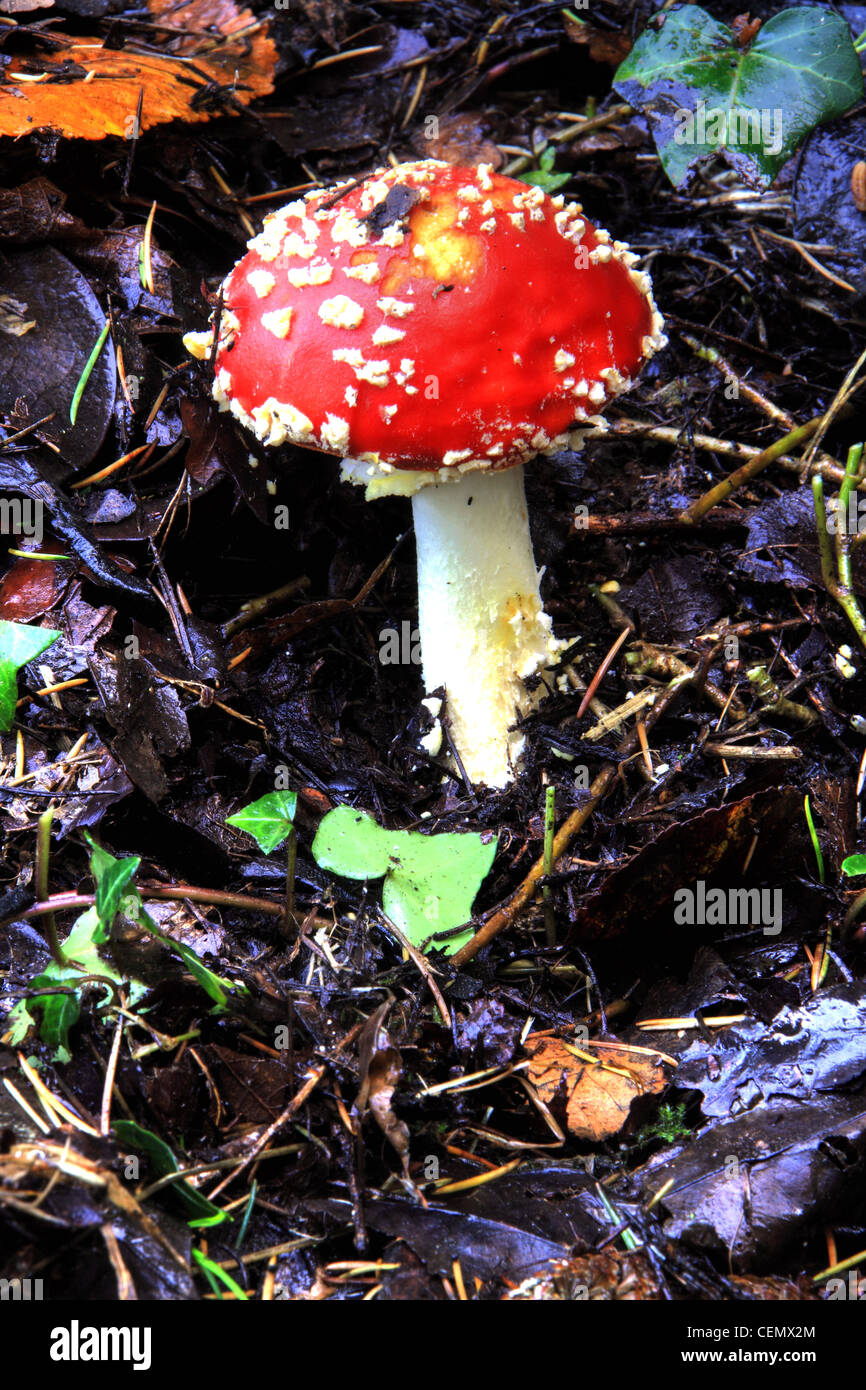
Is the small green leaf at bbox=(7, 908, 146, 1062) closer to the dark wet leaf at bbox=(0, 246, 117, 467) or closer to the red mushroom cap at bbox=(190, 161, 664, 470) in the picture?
the red mushroom cap at bbox=(190, 161, 664, 470)

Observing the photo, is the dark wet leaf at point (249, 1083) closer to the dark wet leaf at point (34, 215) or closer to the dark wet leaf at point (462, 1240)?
the dark wet leaf at point (462, 1240)

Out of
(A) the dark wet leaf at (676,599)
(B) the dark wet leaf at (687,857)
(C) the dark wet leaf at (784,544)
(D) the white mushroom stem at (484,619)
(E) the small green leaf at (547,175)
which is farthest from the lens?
(E) the small green leaf at (547,175)

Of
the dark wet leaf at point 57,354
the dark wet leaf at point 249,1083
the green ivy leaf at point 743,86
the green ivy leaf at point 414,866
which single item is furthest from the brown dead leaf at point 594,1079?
the green ivy leaf at point 743,86

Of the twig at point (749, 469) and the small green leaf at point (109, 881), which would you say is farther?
the twig at point (749, 469)

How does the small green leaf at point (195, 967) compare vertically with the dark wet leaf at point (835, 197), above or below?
below

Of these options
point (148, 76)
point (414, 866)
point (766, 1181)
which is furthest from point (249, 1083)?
point (148, 76)

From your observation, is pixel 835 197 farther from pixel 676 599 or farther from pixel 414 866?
pixel 414 866

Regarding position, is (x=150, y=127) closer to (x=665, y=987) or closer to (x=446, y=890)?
(x=446, y=890)
